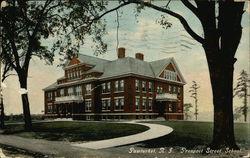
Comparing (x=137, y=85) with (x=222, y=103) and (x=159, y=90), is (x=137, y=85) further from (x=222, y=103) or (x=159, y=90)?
(x=222, y=103)

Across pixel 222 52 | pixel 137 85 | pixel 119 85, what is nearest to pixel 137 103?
pixel 137 85

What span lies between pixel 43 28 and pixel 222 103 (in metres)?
6.26

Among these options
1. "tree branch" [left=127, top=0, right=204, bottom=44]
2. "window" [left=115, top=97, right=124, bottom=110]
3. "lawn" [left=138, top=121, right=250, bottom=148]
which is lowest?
"lawn" [left=138, top=121, right=250, bottom=148]

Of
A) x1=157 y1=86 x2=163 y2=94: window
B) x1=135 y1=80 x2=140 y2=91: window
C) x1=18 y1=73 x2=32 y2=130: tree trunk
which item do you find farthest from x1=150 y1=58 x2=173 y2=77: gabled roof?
x1=18 y1=73 x2=32 y2=130: tree trunk

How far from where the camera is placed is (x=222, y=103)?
7.15 metres

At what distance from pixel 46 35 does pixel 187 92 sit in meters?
5.01

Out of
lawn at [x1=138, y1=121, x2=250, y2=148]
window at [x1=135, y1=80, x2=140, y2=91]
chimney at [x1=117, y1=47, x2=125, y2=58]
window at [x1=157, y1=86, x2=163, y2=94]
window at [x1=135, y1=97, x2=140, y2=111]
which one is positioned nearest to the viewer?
lawn at [x1=138, y1=121, x2=250, y2=148]

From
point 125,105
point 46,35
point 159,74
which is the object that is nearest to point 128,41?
point 46,35

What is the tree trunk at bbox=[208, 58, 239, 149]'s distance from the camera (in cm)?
712

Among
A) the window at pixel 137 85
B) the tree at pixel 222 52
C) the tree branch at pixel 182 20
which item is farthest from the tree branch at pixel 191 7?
the window at pixel 137 85

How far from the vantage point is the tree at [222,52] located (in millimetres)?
7148

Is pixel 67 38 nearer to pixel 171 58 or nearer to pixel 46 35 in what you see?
pixel 46 35

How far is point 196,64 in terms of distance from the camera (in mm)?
8344

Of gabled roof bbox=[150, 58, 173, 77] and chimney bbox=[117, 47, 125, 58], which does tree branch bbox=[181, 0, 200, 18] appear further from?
chimney bbox=[117, 47, 125, 58]
